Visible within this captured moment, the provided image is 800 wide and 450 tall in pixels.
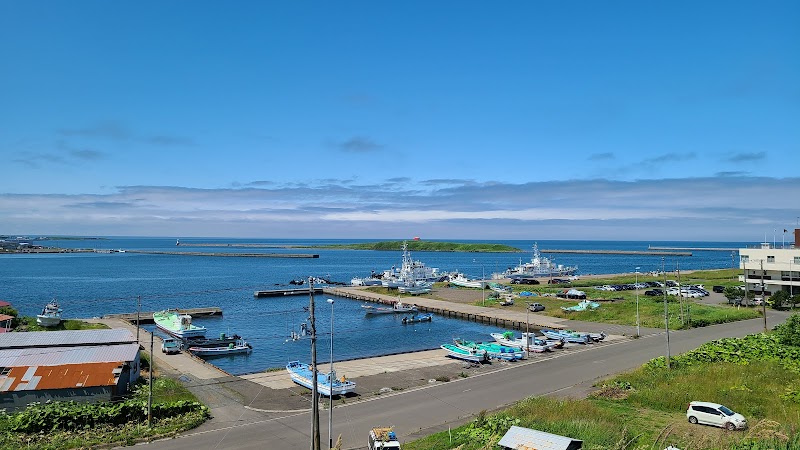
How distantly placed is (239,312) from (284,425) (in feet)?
182

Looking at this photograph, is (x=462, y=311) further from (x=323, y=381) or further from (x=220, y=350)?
(x=323, y=381)

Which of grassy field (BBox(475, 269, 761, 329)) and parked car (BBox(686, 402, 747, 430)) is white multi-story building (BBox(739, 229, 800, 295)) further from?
parked car (BBox(686, 402, 747, 430))

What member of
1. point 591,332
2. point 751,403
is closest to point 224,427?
point 751,403

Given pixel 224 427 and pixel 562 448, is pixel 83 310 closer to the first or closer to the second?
pixel 224 427

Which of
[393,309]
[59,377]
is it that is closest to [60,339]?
[59,377]

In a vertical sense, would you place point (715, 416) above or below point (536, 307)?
above

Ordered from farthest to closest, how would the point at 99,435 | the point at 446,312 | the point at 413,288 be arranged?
the point at 413,288, the point at 446,312, the point at 99,435

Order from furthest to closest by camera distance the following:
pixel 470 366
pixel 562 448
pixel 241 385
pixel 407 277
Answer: pixel 407 277 → pixel 470 366 → pixel 241 385 → pixel 562 448

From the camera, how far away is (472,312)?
225 feet

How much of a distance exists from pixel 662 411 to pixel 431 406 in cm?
1072

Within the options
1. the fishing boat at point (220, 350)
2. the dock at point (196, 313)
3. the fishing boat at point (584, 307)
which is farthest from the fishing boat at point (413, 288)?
the fishing boat at point (220, 350)

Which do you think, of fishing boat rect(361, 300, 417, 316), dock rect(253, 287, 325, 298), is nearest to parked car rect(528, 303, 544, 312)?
fishing boat rect(361, 300, 417, 316)

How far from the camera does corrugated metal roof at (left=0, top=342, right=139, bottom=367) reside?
2780 cm

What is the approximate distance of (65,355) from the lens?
28.9 metres
